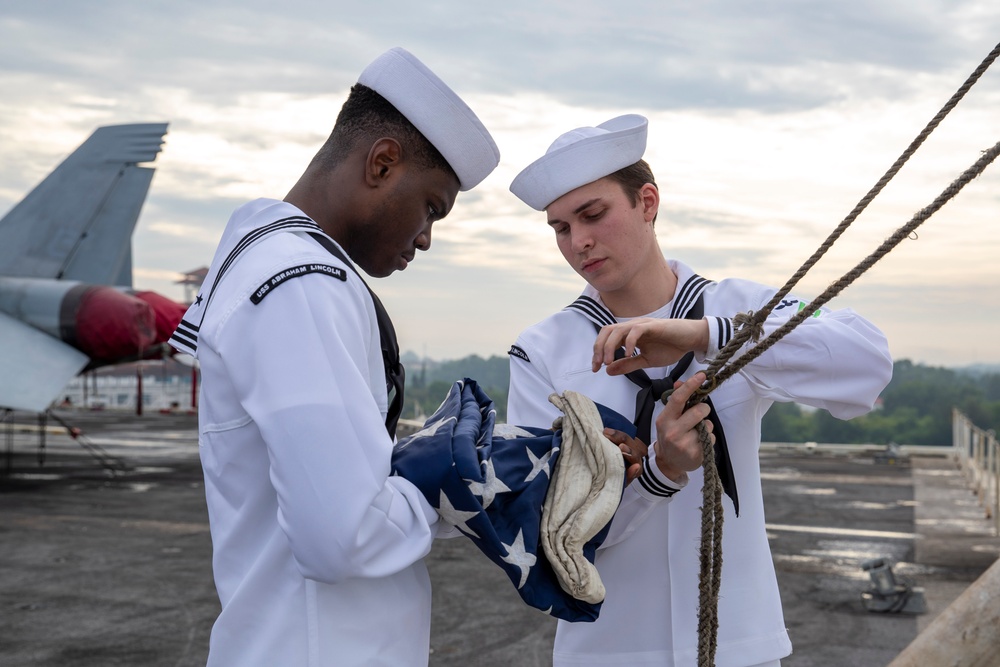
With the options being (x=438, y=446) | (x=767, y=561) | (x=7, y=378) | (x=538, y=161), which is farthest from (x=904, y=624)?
(x=7, y=378)

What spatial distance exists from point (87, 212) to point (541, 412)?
62.8 feet

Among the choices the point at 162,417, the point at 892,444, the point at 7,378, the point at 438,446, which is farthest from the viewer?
the point at 162,417

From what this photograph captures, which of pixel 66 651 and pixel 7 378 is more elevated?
pixel 7 378

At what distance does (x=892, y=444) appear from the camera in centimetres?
1912

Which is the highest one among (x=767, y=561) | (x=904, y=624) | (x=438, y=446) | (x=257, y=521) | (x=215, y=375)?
(x=215, y=375)

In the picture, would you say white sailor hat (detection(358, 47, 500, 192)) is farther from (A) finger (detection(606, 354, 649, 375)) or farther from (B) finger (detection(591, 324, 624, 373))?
(A) finger (detection(606, 354, 649, 375))

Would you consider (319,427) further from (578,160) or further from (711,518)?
(578,160)

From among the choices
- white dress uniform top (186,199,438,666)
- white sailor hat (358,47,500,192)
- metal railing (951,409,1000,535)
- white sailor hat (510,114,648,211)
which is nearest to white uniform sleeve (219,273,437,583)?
white dress uniform top (186,199,438,666)

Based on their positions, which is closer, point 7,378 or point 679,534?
point 679,534

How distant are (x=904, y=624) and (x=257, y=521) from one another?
22.1 feet

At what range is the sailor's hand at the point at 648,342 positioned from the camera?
2.21 meters

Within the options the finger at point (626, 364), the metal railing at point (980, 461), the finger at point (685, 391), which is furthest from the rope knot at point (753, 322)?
the metal railing at point (980, 461)

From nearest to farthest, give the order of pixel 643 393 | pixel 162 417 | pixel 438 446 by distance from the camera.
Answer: pixel 438 446 < pixel 643 393 < pixel 162 417

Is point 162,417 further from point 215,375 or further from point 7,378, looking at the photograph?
point 215,375
